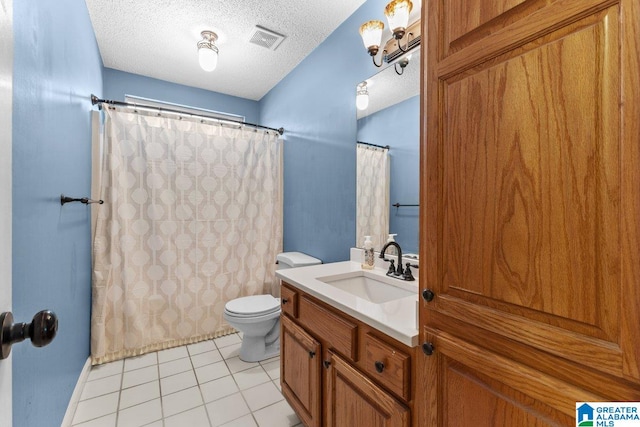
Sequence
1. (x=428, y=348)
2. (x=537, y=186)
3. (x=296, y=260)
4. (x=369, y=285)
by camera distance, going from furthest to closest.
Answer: (x=296, y=260) < (x=369, y=285) < (x=428, y=348) < (x=537, y=186)

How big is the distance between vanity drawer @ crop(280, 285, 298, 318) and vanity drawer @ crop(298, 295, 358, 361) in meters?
0.04

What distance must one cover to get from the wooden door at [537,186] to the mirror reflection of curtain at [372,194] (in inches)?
33.5

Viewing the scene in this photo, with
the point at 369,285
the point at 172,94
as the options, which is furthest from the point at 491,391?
the point at 172,94

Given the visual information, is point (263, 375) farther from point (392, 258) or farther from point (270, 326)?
point (392, 258)

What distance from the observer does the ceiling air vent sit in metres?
2.08

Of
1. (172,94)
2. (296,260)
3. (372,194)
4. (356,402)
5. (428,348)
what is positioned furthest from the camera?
(172,94)

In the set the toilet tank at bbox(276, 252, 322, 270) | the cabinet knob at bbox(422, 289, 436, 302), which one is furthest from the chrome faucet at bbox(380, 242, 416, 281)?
the toilet tank at bbox(276, 252, 322, 270)

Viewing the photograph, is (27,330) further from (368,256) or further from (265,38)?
(265,38)

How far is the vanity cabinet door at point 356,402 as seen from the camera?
0.87 metres

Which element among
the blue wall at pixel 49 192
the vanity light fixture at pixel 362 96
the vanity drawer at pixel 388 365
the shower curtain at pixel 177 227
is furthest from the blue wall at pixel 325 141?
the blue wall at pixel 49 192

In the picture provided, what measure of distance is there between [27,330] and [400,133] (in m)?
1.57

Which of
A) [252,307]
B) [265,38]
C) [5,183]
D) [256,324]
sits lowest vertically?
[256,324]

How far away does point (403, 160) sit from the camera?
1.49 m

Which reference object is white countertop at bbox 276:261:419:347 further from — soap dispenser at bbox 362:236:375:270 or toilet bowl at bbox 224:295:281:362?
toilet bowl at bbox 224:295:281:362
